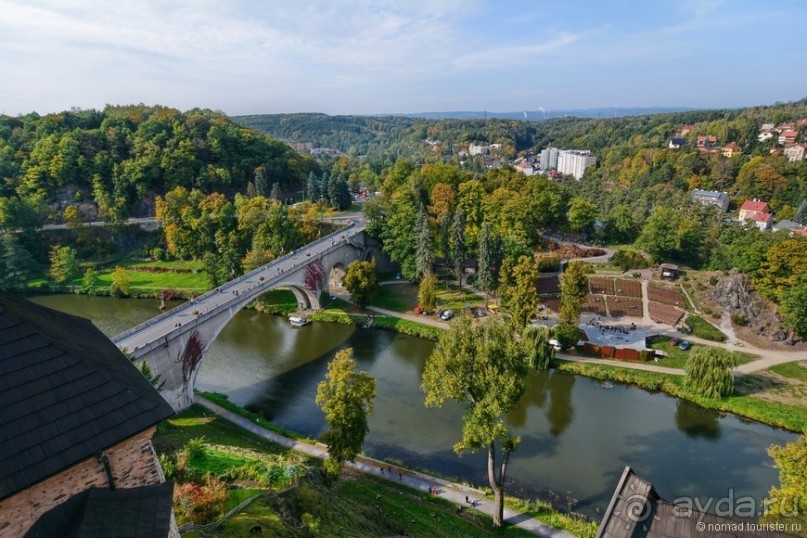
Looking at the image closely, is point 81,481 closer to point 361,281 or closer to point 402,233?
point 361,281

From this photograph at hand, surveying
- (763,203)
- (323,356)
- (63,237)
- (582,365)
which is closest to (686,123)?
(763,203)

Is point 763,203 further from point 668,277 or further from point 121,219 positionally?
point 121,219

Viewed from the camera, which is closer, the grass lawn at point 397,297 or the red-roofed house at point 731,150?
the grass lawn at point 397,297

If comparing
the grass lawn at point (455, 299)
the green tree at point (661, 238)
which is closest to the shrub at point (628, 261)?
the green tree at point (661, 238)

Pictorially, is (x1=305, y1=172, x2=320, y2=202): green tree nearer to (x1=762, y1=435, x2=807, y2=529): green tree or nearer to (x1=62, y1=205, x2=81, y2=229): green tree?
(x1=62, y1=205, x2=81, y2=229): green tree

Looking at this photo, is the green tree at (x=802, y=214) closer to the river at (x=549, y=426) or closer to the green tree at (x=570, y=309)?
the green tree at (x=570, y=309)

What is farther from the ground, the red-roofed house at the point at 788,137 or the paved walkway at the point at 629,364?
the red-roofed house at the point at 788,137

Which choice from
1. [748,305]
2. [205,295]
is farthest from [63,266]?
[748,305]
